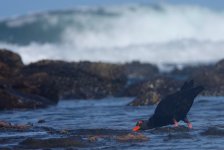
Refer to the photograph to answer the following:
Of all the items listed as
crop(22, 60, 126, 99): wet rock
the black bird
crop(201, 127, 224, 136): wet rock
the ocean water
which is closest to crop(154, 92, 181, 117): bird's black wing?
the black bird

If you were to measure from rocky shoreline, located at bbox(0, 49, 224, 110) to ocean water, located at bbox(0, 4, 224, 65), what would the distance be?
2157 centimetres

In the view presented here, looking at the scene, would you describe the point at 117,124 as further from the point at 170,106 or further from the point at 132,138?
the point at 132,138

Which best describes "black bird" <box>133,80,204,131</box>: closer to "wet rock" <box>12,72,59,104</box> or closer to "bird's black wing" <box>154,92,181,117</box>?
"bird's black wing" <box>154,92,181,117</box>

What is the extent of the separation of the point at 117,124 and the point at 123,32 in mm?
40935

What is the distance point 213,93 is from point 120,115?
646cm

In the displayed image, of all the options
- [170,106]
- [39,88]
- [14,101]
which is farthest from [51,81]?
[170,106]

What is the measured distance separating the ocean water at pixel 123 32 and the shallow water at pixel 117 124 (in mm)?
28963

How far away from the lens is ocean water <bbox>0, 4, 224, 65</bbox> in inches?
1981

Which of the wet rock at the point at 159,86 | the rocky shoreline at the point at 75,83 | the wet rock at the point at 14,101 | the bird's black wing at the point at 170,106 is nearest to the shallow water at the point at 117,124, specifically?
the bird's black wing at the point at 170,106

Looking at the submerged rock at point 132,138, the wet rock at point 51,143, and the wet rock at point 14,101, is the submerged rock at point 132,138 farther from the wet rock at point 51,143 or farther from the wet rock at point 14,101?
the wet rock at point 14,101

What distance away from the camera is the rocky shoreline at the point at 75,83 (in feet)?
65.9

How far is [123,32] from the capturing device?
5550cm

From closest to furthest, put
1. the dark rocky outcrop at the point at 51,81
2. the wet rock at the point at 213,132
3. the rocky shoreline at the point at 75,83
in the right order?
the wet rock at the point at 213,132 < the rocky shoreline at the point at 75,83 < the dark rocky outcrop at the point at 51,81

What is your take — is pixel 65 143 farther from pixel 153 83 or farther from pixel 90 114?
pixel 153 83
